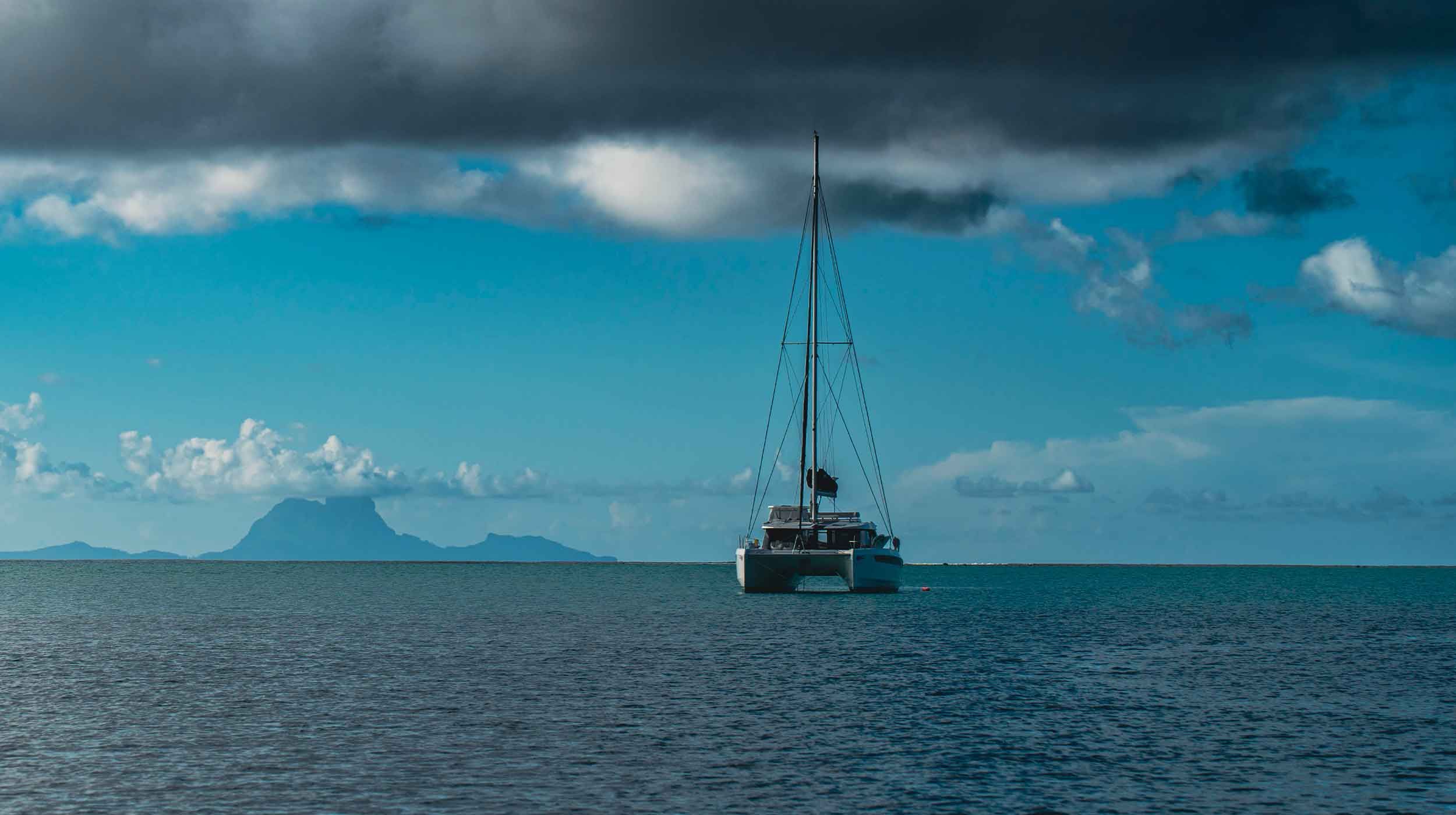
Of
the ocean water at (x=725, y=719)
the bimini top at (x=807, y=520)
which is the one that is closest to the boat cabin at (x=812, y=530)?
the bimini top at (x=807, y=520)

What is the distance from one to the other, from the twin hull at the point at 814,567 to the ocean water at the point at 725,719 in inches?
711

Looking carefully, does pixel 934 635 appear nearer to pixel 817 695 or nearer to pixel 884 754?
pixel 817 695

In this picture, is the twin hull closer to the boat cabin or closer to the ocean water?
the boat cabin

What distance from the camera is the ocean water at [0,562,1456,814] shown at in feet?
104

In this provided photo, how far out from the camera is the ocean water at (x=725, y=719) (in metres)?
31.6

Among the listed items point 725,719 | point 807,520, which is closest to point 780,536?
point 807,520

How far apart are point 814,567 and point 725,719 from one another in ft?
221

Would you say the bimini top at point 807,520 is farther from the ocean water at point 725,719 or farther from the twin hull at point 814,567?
the ocean water at point 725,719

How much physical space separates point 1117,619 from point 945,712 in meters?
64.2

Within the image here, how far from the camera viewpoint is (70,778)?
1286 inches

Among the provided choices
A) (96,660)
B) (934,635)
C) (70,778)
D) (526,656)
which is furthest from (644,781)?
(934,635)

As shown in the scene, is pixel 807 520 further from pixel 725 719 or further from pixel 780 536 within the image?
pixel 725 719

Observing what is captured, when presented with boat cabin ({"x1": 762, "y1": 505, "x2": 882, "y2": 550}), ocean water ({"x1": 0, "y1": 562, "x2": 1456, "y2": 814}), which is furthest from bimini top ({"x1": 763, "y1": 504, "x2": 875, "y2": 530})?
ocean water ({"x1": 0, "y1": 562, "x2": 1456, "y2": 814})

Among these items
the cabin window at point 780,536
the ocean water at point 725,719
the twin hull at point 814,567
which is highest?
the cabin window at point 780,536
